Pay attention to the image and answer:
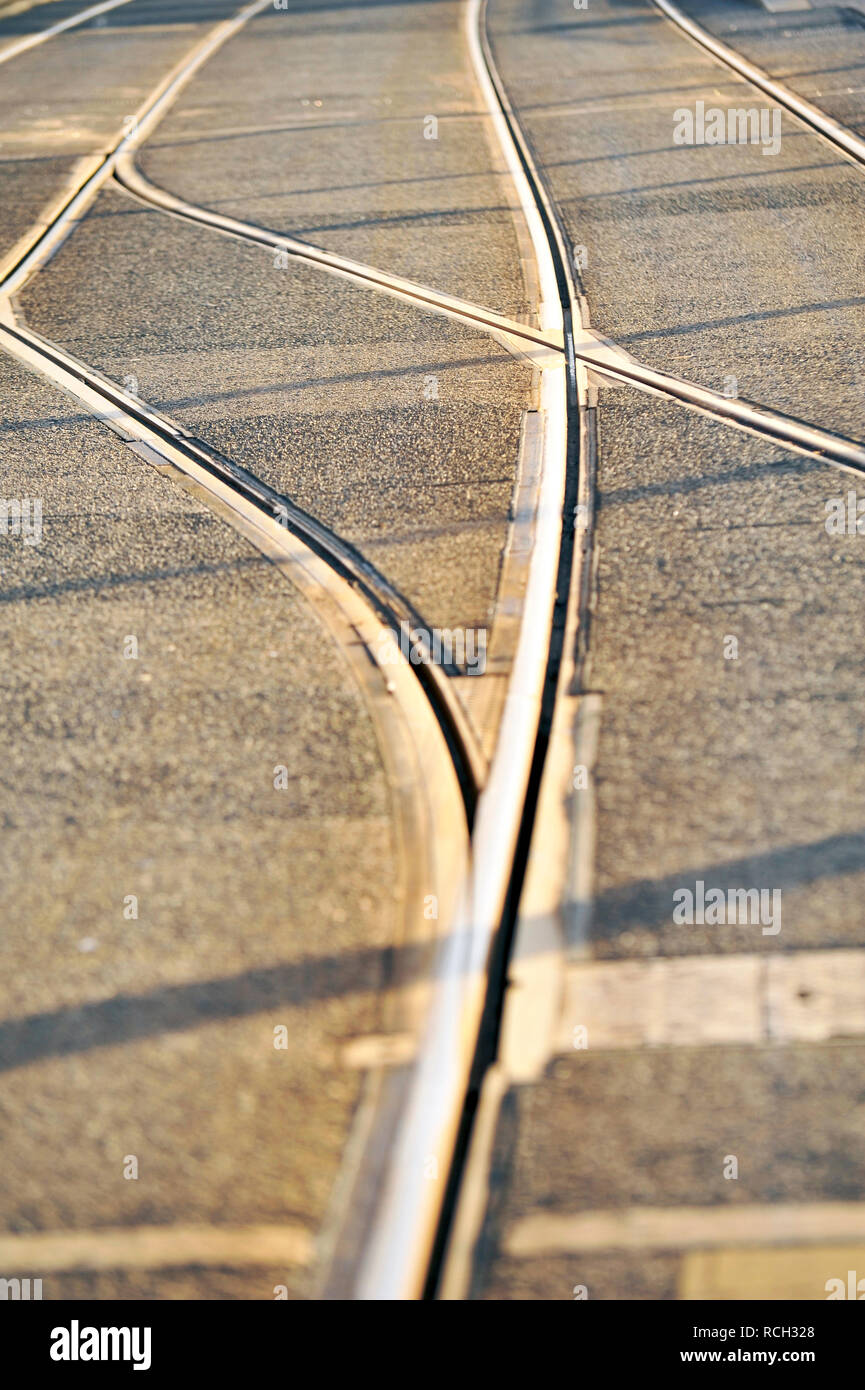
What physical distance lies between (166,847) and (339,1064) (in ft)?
3.51

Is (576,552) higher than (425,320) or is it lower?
lower

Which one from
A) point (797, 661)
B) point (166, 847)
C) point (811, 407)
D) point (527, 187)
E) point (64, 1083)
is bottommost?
point (64, 1083)

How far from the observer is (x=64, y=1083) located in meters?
3.19

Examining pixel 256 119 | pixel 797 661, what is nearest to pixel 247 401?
pixel 797 661

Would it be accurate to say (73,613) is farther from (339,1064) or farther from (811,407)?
(811,407)

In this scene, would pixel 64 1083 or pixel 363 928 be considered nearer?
pixel 64 1083

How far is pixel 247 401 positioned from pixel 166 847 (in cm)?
406

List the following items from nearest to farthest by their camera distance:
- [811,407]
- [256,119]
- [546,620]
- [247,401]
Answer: [546,620] → [811,407] → [247,401] → [256,119]

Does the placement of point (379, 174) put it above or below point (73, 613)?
above

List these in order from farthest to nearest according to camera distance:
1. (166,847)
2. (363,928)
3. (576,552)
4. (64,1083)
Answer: (576,552), (166,847), (363,928), (64,1083)

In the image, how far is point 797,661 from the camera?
4.61 meters
